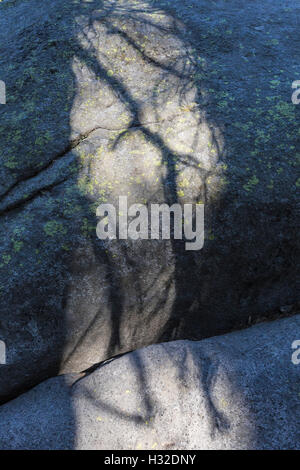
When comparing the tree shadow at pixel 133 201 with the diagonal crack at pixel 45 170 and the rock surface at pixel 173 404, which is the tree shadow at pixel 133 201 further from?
the rock surface at pixel 173 404

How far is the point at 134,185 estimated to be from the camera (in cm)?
337

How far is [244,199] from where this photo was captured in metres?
3.35

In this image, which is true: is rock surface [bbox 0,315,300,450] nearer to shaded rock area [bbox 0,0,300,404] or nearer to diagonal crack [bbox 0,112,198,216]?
shaded rock area [bbox 0,0,300,404]

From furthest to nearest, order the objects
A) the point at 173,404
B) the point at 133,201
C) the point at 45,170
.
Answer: the point at 45,170 < the point at 133,201 < the point at 173,404

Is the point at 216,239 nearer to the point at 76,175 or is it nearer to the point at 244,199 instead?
the point at 244,199

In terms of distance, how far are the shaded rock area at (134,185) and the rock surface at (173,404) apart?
0.19 metres

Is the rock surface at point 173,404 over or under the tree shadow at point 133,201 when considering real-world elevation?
under

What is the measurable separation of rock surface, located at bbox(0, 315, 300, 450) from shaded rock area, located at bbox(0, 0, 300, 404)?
19 centimetres

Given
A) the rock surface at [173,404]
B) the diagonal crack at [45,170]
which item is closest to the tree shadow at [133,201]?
the diagonal crack at [45,170]

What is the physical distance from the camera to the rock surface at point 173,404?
99.4 inches

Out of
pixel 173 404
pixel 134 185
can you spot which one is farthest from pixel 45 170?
pixel 173 404

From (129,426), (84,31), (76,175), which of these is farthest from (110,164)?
(129,426)

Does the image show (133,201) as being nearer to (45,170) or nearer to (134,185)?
(134,185)

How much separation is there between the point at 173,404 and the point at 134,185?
184cm
